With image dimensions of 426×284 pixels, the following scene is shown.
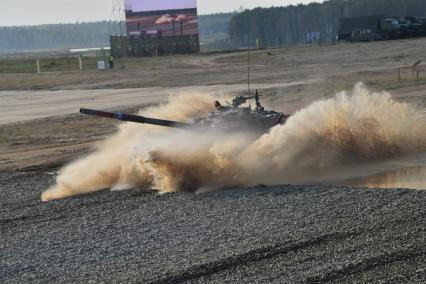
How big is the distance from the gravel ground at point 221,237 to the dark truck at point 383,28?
58919mm

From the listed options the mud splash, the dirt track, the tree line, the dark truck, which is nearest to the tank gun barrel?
the mud splash

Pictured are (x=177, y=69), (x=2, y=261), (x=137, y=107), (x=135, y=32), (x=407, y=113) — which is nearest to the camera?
(x=2, y=261)

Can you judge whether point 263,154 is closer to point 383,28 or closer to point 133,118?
point 133,118

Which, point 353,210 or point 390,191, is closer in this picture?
point 353,210

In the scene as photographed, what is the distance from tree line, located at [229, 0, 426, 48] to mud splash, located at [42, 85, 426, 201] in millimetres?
102086

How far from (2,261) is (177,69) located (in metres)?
51.1

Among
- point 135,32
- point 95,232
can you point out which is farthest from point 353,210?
point 135,32

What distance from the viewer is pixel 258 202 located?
59.6ft

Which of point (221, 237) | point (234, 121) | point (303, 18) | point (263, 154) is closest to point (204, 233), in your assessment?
point (221, 237)

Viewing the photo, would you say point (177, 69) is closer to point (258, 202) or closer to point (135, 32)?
point (135, 32)

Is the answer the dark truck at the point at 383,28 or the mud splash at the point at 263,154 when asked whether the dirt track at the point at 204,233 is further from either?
the dark truck at the point at 383,28

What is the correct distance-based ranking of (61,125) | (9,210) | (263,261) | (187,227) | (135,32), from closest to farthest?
(263,261) < (187,227) < (9,210) < (61,125) < (135,32)

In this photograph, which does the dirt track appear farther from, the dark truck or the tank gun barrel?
the dark truck

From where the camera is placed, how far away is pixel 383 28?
250ft
